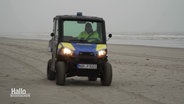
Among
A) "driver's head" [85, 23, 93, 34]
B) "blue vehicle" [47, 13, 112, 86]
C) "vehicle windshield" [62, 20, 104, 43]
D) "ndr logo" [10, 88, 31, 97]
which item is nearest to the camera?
"ndr logo" [10, 88, 31, 97]

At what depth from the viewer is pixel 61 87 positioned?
13453mm

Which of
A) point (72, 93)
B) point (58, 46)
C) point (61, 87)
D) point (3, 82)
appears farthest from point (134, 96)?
point (3, 82)

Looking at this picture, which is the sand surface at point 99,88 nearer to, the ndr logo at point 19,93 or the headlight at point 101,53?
the ndr logo at point 19,93

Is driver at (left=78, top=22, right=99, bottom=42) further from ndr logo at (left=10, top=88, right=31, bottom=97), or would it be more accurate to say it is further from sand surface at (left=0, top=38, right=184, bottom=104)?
ndr logo at (left=10, top=88, right=31, bottom=97)

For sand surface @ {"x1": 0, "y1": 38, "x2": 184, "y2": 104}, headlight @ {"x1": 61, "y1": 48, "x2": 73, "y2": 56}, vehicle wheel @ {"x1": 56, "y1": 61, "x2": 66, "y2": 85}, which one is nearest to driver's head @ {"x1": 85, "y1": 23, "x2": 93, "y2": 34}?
headlight @ {"x1": 61, "y1": 48, "x2": 73, "y2": 56}

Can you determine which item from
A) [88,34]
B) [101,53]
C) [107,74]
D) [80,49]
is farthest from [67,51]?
[107,74]

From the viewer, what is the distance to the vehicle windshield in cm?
1452

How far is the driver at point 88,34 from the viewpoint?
48.0ft

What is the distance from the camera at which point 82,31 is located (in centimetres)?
1466

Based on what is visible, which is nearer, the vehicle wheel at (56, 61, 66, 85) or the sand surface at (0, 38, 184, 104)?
the sand surface at (0, 38, 184, 104)

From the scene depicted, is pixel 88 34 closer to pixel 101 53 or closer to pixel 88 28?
pixel 88 28

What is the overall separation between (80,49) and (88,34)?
881 millimetres

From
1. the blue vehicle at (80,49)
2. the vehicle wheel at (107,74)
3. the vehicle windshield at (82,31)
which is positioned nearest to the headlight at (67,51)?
the blue vehicle at (80,49)

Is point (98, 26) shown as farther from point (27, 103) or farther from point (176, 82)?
point (27, 103)
